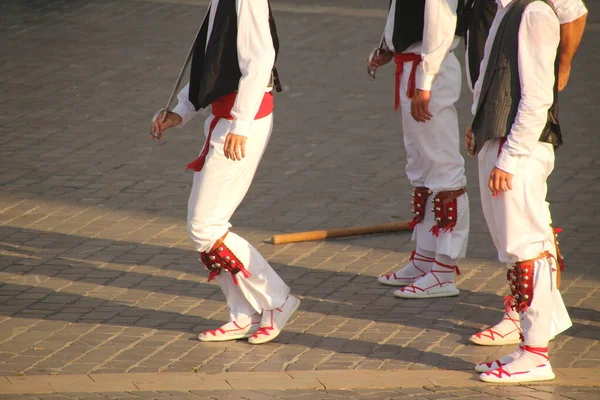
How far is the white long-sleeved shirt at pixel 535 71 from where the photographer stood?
5.30m

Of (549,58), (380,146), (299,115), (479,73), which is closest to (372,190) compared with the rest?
(380,146)

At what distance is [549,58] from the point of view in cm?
531

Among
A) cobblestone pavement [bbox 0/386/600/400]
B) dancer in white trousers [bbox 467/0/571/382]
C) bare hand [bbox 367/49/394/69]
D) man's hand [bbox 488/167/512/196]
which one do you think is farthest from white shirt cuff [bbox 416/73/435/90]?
cobblestone pavement [bbox 0/386/600/400]

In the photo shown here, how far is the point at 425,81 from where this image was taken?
6.57 m

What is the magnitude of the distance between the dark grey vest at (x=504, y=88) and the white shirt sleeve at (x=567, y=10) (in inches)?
9.6

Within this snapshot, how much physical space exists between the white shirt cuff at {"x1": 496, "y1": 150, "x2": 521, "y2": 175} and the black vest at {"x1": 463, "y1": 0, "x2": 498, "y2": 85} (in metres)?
0.86

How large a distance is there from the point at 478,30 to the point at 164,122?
5.51 ft

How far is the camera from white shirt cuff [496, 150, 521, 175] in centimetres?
541

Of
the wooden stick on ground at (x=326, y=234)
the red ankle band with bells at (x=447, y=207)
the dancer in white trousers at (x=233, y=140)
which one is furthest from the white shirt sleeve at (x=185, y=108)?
the wooden stick on ground at (x=326, y=234)

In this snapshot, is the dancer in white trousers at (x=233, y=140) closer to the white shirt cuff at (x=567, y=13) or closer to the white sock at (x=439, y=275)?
the white sock at (x=439, y=275)

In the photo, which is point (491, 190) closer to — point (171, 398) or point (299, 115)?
point (171, 398)

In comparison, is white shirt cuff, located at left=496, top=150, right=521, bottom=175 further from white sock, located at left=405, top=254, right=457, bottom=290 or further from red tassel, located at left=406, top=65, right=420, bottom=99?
white sock, located at left=405, top=254, right=457, bottom=290

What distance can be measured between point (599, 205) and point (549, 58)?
3479 mm

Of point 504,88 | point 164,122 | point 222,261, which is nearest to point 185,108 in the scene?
point 164,122
